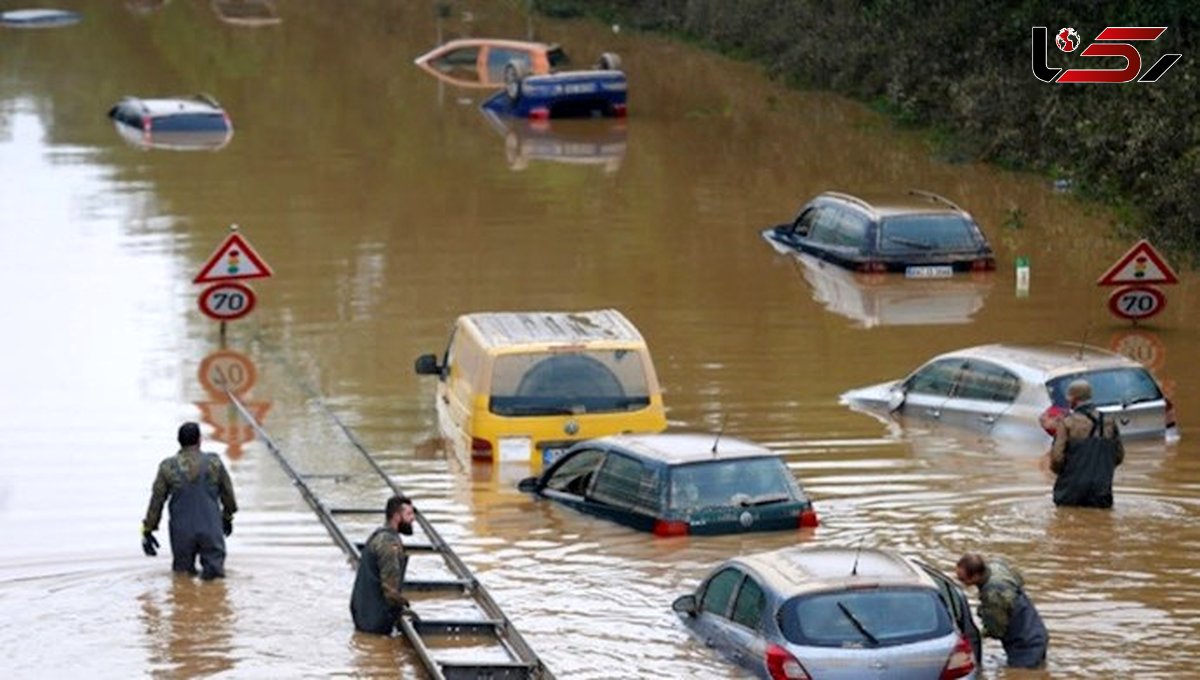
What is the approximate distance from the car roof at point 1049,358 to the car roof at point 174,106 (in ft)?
108

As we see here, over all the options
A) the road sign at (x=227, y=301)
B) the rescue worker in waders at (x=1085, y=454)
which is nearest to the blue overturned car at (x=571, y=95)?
the road sign at (x=227, y=301)

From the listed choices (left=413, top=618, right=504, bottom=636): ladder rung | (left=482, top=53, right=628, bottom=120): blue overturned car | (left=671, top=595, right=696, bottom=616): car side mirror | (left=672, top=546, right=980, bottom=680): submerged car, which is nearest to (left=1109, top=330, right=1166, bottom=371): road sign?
(left=671, top=595, right=696, bottom=616): car side mirror

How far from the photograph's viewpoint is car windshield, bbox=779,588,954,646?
688 inches

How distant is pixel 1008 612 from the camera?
18578 millimetres

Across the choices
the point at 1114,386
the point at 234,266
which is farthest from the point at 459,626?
the point at 234,266

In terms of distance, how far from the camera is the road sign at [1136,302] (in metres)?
33.9

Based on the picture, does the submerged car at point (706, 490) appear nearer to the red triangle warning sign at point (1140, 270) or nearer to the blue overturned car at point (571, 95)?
the red triangle warning sign at point (1140, 270)

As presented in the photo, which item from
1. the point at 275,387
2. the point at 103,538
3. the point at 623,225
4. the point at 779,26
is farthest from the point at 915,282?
the point at 779,26

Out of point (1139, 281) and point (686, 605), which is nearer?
point (686, 605)

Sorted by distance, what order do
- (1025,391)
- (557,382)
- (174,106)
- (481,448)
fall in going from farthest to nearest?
1. (174,106)
2. (1025,391)
3. (481,448)
4. (557,382)

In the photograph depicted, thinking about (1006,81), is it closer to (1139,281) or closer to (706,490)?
(1139,281)

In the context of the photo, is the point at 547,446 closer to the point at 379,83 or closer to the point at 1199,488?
the point at 1199,488

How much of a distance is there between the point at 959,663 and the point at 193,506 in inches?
270

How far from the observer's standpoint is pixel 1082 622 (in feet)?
66.6
